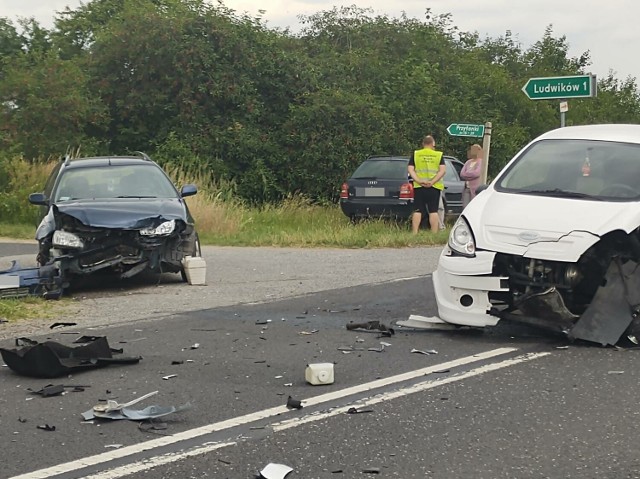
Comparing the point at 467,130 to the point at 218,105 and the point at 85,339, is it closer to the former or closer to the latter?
the point at 218,105

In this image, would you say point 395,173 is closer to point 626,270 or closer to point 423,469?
point 626,270

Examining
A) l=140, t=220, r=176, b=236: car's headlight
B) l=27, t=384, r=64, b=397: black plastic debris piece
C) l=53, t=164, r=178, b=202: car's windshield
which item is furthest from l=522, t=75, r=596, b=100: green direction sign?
l=27, t=384, r=64, b=397: black plastic debris piece

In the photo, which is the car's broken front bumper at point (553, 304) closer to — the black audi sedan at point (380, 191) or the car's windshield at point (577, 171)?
the car's windshield at point (577, 171)

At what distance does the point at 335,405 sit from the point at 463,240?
2.53 meters

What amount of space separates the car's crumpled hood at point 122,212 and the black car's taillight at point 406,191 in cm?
876

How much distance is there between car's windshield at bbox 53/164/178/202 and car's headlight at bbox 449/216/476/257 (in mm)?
5441

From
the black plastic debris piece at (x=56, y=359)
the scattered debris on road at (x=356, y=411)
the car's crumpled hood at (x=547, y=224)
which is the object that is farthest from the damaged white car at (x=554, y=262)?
the black plastic debris piece at (x=56, y=359)

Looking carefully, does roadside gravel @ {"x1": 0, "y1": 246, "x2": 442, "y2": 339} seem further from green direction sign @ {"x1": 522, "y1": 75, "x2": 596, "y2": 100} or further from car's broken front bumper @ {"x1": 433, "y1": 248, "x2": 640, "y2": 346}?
green direction sign @ {"x1": 522, "y1": 75, "x2": 596, "y2": 100}

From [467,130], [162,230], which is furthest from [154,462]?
[467,130]

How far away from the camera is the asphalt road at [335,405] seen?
495 cm

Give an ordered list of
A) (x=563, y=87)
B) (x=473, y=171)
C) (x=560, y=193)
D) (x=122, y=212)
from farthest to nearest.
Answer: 1. (x=473, y=171)
2. (x=563, y=87)
3. (x=122, y=212)
4. (x=560, y=193)

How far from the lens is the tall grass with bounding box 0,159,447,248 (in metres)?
17.5

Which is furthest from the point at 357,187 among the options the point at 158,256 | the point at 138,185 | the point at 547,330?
the point at 547,330

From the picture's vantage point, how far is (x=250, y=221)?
827 inches
